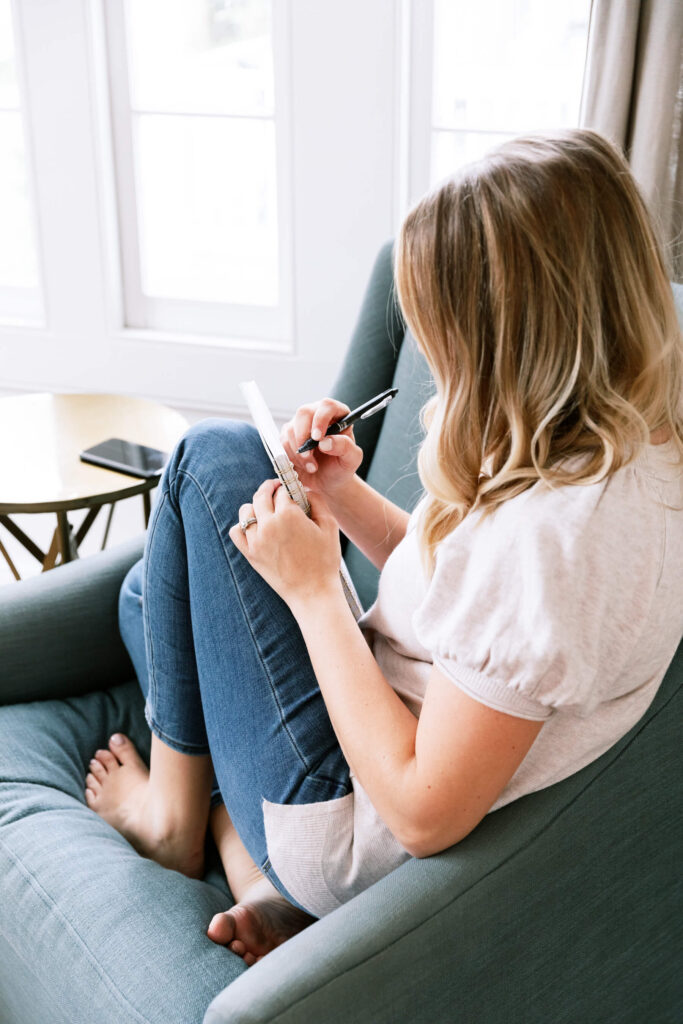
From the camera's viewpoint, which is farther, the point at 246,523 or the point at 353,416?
the point at 353,416

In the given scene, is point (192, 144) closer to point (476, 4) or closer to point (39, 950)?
point (476, 4)

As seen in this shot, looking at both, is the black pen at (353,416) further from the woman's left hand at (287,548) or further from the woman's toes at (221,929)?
the woman's toes at (221,929)

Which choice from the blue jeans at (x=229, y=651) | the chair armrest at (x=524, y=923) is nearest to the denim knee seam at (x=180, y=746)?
the blue jeans at (x=229, y=651)

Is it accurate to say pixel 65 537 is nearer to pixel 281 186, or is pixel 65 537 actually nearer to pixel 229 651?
pixel 229 651

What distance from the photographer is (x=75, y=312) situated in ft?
7.52

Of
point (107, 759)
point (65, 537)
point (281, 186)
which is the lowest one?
point (107, 759)

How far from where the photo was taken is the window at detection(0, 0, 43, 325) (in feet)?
7.48

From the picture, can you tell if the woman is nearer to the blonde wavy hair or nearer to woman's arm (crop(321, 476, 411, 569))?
the blonde wavy hair

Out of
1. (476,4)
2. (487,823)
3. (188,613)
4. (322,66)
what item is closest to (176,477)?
(188,613)

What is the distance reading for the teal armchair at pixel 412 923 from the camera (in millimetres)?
749

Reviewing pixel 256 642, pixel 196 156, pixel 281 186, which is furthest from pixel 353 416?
pixel 196 156

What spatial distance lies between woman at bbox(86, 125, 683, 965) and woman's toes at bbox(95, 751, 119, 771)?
0.30 meters

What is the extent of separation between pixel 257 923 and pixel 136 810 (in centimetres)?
27

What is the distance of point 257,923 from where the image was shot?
0.97 metres
